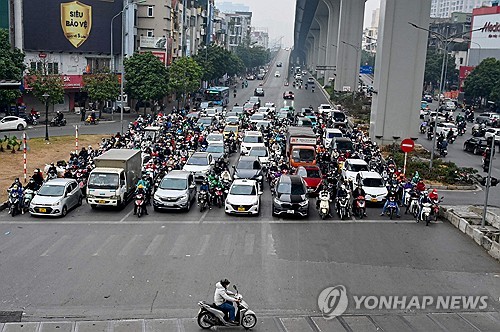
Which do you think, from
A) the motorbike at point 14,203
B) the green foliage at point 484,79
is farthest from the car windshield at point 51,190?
the green foliage at point 484,79

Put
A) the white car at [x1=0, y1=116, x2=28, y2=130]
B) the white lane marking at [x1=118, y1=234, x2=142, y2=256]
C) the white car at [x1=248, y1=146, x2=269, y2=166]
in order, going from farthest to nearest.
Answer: the white car at [x1=0, y1=116, x2=28, y2=130], the white car at [x1=248, y1=146, x2=269, y2=166], the white lane marking at [x1=118, y1=234, x2=142, y2=256]

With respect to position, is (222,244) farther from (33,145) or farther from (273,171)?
(33,145)

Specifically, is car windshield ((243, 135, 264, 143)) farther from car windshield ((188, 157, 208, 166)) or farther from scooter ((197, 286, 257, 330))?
scooter ((197, 286, 257, 330))

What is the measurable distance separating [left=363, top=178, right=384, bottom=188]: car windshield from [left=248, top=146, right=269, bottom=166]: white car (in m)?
7.25

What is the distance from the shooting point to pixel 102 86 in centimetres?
5500

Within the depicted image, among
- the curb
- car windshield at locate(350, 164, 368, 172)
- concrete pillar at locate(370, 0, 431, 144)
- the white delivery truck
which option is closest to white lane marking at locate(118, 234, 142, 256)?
the white delivery truck

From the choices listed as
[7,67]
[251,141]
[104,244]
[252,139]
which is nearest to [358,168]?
[251,141]

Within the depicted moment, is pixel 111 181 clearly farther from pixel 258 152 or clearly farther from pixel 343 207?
pixel 258 152

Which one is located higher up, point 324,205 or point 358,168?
point 358,168

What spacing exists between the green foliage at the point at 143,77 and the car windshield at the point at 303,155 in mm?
30163

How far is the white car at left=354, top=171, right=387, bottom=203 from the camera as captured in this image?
25406 mm

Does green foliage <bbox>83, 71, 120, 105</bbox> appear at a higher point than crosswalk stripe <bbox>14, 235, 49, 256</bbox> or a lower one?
higher

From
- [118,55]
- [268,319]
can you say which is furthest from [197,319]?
[118,55]

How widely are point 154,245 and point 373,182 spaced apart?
1156cm
